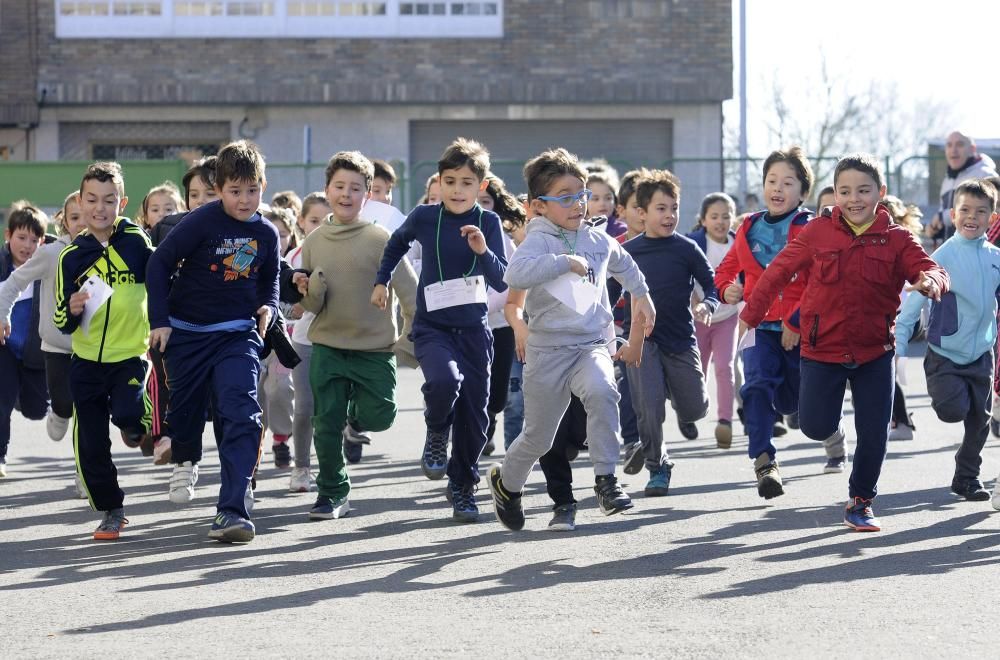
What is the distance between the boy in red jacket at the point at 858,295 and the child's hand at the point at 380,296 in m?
1.81

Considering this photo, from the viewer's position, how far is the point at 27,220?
10.9m

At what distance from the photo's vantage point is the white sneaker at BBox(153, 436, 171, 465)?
389 inches

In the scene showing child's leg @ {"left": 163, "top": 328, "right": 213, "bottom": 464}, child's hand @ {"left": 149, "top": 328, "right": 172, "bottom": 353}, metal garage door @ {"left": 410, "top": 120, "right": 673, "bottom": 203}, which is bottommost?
child's leg @ {"left": 163, "top": 328, "right": 213, "bottom": 464}

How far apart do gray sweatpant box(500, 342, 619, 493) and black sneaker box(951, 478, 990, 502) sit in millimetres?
2293

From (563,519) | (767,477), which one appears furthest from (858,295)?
(563,519)

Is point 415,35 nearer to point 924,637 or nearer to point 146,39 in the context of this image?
point 146,39

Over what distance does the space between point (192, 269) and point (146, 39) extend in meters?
22.9

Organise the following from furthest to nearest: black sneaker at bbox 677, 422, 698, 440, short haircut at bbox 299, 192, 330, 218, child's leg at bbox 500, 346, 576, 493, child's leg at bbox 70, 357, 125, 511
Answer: short haircut at bbox 299, 192, 330, 218, black sneaker at bbox 677, 422, 698, 440, child's leg at bbox 70, 357, 125, 511, child's leg at bbox 500, 346, 576, 493

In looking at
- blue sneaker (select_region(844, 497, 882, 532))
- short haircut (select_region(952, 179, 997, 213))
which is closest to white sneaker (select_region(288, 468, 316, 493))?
blue sneaker (select_region(844, 497, 882, 532))

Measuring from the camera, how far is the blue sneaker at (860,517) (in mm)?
7902

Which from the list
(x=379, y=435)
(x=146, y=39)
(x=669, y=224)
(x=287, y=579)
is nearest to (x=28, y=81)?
(x=146, y=39)

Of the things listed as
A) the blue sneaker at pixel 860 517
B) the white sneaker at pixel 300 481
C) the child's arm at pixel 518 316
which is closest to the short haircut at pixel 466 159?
the child's arm at pixel 518 316

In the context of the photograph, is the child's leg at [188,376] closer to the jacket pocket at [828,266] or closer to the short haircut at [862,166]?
the jacket pocket at [828,266]

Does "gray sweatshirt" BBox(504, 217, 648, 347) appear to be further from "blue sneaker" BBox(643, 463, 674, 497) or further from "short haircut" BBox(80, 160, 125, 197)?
"short haircut" BBox(80, 160, 125, 197)
